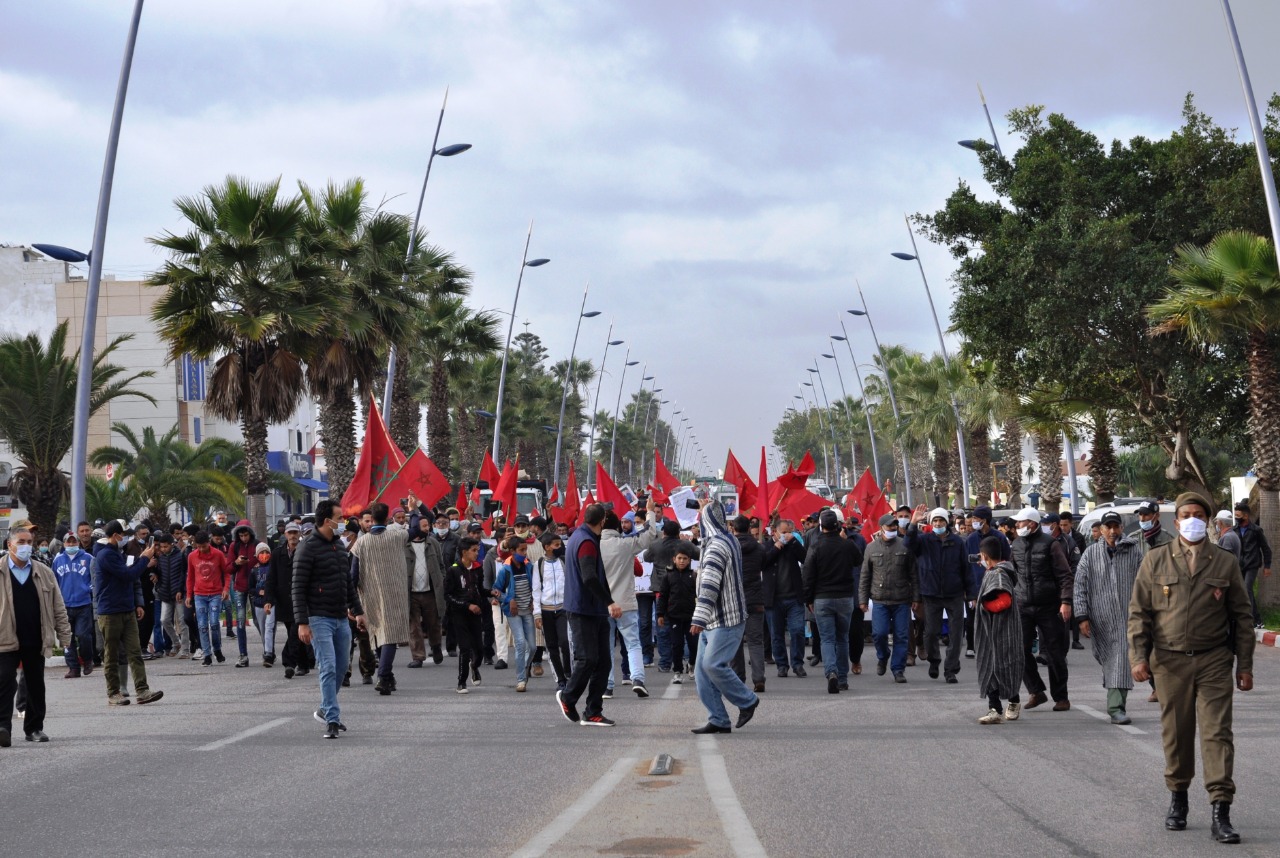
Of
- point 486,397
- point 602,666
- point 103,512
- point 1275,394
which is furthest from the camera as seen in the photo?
point 486,397

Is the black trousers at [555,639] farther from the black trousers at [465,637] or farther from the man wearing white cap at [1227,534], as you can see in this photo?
the man wearing white cap at [1227,534]

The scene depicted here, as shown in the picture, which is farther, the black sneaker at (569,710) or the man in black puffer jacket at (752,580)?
the man in black puffer jacket at (752,580)

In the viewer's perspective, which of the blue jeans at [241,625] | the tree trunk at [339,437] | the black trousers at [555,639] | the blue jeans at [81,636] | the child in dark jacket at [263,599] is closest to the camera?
the black trousers at [555,639]

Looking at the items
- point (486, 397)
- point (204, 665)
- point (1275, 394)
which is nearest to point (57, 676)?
point (204, 665)

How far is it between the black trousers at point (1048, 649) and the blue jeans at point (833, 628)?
215 cm

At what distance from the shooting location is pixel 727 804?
836 cm

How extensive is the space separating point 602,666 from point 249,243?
18.5 m

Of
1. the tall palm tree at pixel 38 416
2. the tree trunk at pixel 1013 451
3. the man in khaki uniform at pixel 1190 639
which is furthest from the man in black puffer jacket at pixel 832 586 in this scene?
the tree trunk at pixel 1013 451

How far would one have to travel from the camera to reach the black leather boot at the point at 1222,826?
7.20 m

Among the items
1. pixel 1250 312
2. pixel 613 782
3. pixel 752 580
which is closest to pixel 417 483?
pixel 752 580

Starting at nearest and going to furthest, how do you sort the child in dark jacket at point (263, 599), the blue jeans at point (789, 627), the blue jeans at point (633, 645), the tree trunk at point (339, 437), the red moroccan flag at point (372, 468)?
the blue jeans at point (633, 645) < the blue jeans at point (789, 627) < the child in dark jacket at point (263, 599) < the red moroccan flag at point (372, 468) < the tree trunk at point (339, 437)

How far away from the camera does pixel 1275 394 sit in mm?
25188

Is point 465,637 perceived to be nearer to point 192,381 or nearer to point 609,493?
point 609,493

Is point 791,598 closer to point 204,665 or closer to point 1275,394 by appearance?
point 204,665
